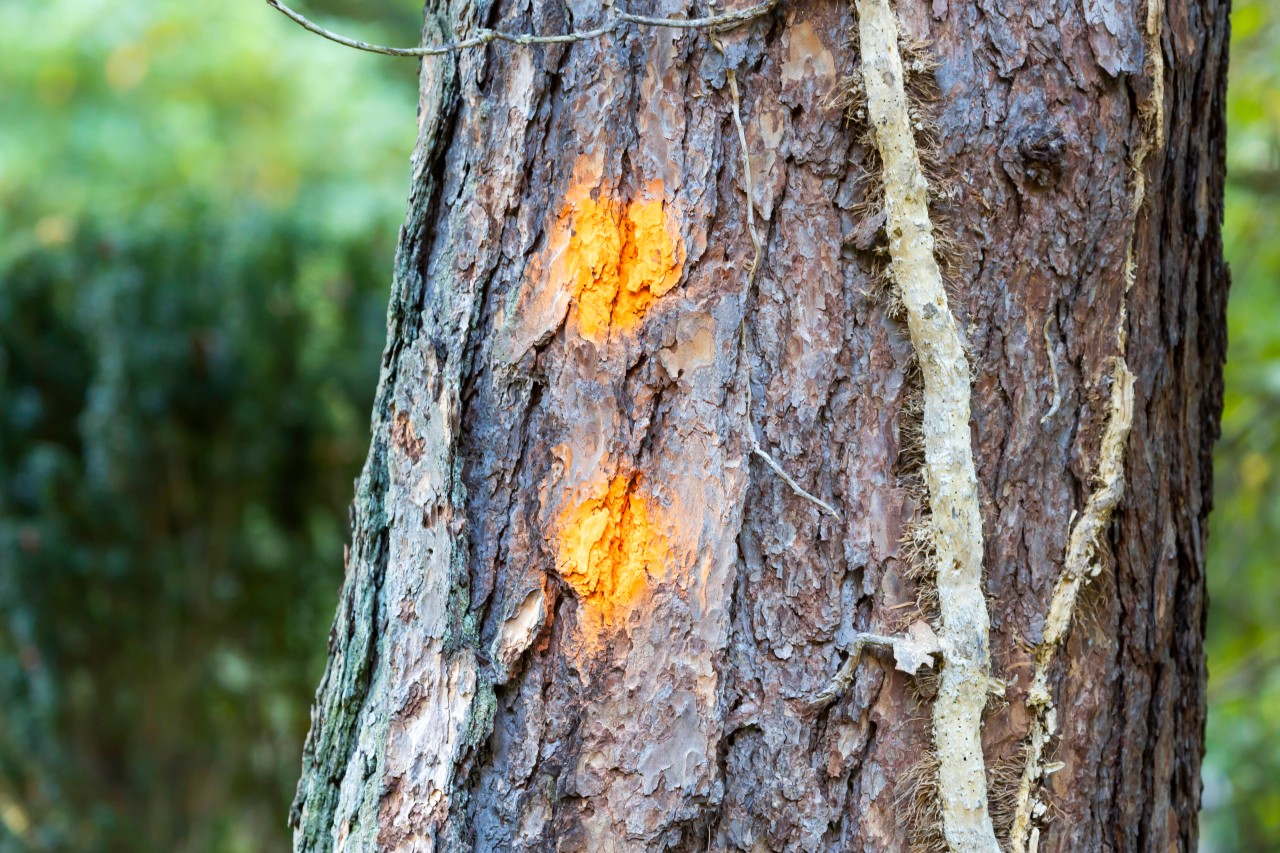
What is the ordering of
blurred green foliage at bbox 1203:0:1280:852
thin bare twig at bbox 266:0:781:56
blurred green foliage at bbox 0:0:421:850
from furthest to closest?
Result: 1. blurred green foliage at bbox 0:0:421:850
2. blurred green foliage at bbox 1203:0:1280:852
3. thin bare twig at bbox 266:0:781:56

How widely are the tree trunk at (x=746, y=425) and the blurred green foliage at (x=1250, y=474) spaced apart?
1.83m

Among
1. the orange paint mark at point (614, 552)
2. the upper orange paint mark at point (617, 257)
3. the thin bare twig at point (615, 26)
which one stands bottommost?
the orange paint mark at point (614, 552)

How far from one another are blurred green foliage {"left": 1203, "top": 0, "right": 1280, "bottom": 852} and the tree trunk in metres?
1.83

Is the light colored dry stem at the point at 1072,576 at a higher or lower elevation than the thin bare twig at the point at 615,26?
lower

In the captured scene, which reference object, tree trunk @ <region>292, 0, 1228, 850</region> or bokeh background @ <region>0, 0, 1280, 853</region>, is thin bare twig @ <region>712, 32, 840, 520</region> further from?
bokeh background @ <region>0, 0, 1280, 853</region>

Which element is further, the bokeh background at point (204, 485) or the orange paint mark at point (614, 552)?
the bokeh background at point (204, 485)

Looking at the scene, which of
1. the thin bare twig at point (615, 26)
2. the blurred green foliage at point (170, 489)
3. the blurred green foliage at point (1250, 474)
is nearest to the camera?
the thin bare twig at point (615, 26)

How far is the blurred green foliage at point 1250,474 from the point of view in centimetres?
258

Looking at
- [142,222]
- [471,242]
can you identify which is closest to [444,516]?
[471,242]

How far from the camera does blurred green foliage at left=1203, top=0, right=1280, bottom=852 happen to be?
2.58 m

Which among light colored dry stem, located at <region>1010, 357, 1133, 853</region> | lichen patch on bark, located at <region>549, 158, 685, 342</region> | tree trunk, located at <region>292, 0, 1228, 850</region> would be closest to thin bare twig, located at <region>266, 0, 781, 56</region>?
tree trunk, located at <region>292, 0, 1228, 850</region>

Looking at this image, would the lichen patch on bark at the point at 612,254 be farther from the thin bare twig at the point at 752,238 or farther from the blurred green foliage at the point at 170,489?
the blurred green foliage at the point at 170,489

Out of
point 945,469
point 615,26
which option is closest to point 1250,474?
point 945,469

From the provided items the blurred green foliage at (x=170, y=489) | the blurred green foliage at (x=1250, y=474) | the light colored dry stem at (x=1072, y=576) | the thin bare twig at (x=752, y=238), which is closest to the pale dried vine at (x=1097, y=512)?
the light colored dry stem at (x=1072, y=576)
